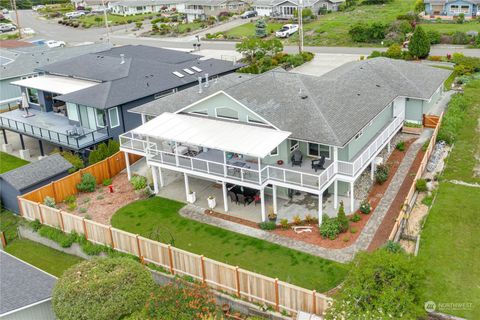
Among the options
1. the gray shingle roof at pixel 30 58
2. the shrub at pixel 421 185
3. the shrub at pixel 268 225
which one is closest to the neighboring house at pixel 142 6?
the gray shingle roof at pixel 30 58

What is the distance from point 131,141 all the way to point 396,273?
775 inches

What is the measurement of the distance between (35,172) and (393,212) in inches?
808

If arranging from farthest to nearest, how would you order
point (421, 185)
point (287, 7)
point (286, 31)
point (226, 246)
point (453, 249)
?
1. point (287, 7)
2. point (286, 31)
3. point (421, 185)
4. point (226, 246)
5. point (453, 249)

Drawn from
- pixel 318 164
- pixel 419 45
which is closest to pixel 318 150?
pixel 318 164

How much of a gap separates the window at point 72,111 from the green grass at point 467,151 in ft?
83.3

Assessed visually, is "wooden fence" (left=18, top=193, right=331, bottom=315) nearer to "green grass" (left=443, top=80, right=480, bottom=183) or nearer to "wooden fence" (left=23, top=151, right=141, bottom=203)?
"wooden fence" (left=23, top=151, right=141, bottom=203)

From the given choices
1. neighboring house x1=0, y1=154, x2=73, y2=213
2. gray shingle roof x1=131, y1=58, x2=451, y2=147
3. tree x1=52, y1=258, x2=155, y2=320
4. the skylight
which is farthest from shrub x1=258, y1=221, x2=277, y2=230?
the skylight

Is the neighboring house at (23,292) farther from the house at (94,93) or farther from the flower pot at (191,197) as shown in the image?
the house at (94,93)

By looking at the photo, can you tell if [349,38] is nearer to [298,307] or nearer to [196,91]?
[196,91]

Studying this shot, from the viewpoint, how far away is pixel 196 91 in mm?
32812

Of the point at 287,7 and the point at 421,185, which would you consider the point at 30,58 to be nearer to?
the point at 421,185

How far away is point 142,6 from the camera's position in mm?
113188

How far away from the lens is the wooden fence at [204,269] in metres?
17.6

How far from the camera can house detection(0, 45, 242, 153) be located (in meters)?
33.9
